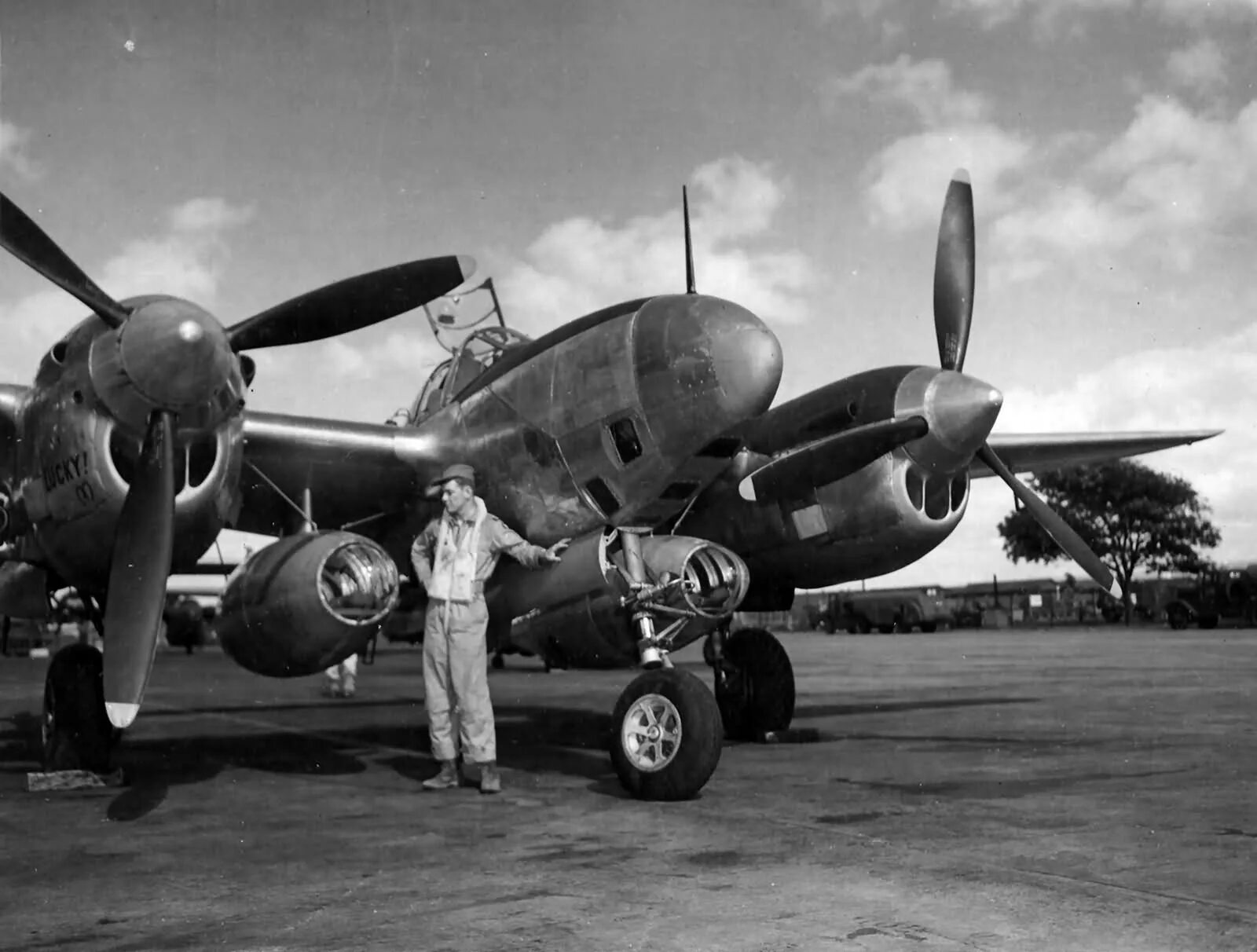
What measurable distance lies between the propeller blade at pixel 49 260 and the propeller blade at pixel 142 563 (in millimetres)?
728

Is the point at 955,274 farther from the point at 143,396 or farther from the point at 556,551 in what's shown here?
the point at 143,396

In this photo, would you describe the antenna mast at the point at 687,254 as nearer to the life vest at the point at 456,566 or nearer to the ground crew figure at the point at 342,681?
the life vest at the point at 456,566

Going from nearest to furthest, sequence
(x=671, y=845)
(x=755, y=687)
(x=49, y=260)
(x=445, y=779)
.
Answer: (x=671, y=845), (x=49, y=260), (x=445, y=779), (x=755, y=687)

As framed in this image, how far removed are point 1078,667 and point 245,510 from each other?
15717mm

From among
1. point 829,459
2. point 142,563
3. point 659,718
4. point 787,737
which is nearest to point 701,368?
point 829,459

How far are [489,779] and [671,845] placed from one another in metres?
2.16

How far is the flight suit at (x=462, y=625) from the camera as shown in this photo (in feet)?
24.5

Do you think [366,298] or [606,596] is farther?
[366,298]

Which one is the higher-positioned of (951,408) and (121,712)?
(951,408)

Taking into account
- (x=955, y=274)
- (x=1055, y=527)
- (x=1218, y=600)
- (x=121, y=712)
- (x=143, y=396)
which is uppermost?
(x=955, y=274)

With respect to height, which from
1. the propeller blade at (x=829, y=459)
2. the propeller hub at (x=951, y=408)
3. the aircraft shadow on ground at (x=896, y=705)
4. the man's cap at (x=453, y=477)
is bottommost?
the aircraft shadow on ground at (x=896, y=705)

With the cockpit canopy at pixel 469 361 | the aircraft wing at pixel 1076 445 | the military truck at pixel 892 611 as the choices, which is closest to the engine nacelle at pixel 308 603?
the cockpit canopy at pixel 469 361

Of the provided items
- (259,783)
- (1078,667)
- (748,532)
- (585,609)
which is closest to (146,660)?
(259,783)

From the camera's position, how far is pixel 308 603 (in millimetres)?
7648
